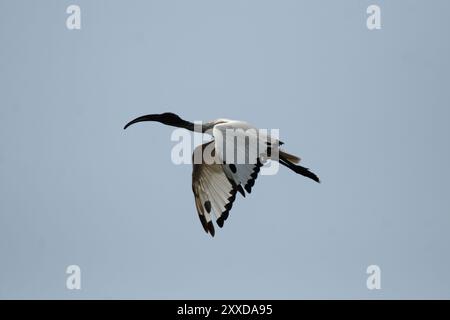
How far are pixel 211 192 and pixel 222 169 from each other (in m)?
0.28

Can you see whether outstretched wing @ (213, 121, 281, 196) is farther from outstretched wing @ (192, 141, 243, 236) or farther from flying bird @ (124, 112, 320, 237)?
outstretched wing @ (192, 141, 243, 236)

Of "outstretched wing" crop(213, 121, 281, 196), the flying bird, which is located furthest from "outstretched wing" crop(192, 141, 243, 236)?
"outstretched wing" crop(213, 121, 281, 196)

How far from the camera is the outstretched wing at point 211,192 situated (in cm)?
773

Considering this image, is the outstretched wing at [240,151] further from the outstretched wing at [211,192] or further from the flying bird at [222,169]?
the outstretched wing at [211,192]

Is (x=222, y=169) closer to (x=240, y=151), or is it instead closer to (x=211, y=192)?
(x=211, y=192)

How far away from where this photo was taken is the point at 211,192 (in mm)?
8016

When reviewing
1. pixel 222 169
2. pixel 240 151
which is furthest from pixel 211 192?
pixel 240 151
